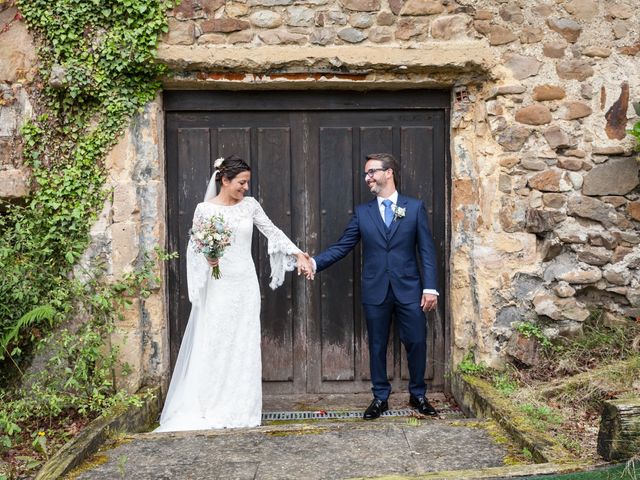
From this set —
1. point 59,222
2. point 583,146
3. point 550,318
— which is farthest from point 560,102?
point 59,222

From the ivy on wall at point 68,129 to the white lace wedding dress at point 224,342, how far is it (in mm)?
938

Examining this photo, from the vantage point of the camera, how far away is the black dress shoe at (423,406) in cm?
503

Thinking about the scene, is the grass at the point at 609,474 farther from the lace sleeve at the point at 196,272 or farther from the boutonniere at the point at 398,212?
the lace sleeve at the point at 196,272

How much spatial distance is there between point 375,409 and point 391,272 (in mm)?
1008

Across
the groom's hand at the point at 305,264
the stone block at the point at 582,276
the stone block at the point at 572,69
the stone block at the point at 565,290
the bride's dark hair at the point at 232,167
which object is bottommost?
the stone block at the point at 565,290

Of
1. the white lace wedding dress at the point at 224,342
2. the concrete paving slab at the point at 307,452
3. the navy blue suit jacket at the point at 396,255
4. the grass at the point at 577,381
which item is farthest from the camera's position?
the navy blue suit jacket at the point at 396,255

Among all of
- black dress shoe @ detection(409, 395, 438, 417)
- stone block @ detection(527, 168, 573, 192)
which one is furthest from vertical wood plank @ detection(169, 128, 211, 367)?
stone block @ detection(527, 168, 573, 192)

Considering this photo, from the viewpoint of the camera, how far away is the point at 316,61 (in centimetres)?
510

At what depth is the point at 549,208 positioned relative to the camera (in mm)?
5152

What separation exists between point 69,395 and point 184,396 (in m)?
0.79

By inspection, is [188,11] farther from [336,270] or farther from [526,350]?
[526,350]

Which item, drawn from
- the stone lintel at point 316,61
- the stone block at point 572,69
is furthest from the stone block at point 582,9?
the stone lintel at point 316,61

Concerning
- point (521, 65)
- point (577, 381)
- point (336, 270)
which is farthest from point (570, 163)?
point (336, 270)

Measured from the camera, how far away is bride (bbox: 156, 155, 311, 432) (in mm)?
4863
